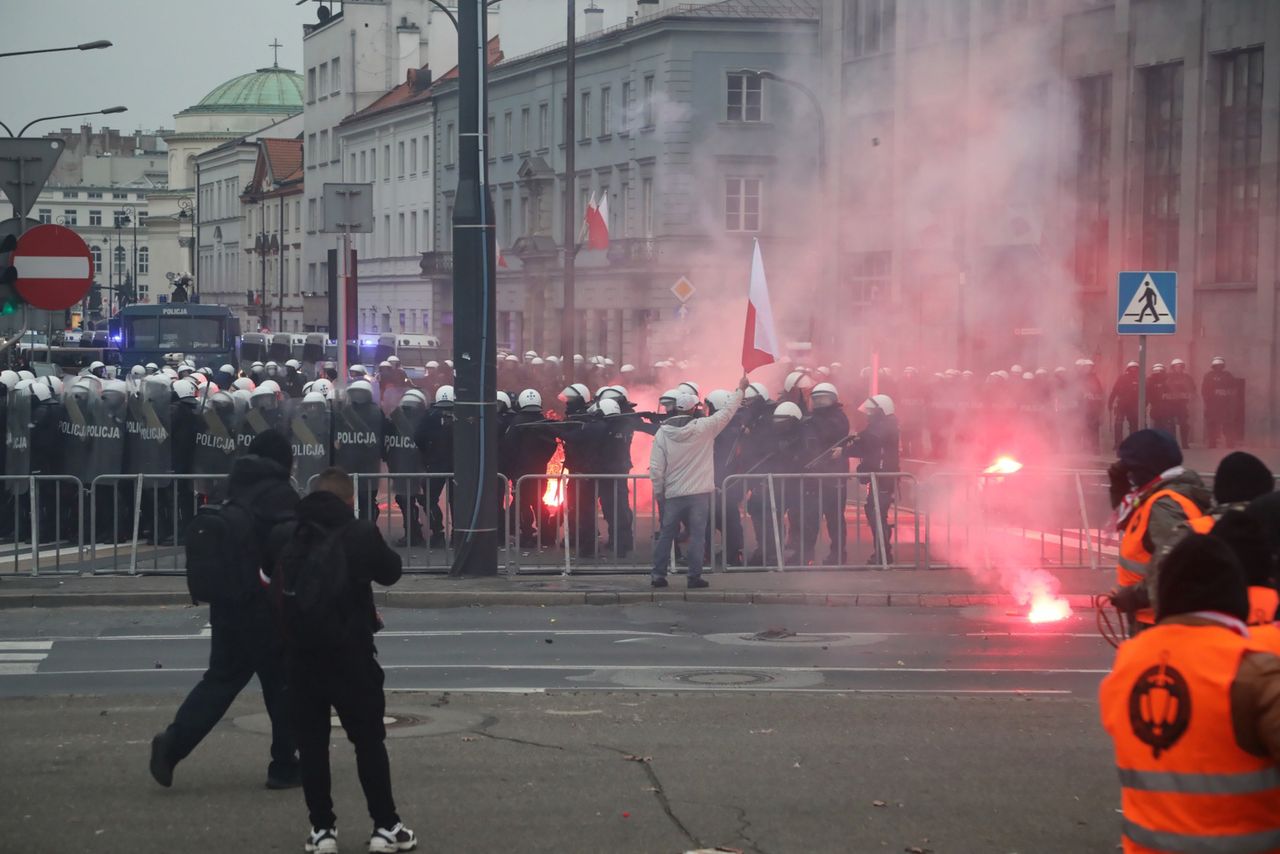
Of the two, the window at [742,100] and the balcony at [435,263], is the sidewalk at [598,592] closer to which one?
the window at [742,100]

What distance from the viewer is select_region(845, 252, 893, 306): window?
1411 inches

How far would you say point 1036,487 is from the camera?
595 inches

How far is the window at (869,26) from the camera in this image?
112ft

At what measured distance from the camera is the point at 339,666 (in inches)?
244

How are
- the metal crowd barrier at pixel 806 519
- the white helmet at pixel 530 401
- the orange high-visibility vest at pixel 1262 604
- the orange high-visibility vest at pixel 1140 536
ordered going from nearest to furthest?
the orange high-visibility vest at pixel 1262 604
the orange high-visibility vest at pixel 1140 536
the metal crowd barrier at pixel 806 519
the white helmet at pixel 530 401

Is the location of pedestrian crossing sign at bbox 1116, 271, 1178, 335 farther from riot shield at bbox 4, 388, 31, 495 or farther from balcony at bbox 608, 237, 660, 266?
Result: balcony at bbox 608, 237, 660, 266

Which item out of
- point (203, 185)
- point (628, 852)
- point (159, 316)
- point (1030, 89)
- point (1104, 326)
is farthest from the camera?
point (203, 185)

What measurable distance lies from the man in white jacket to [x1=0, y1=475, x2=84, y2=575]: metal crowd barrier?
5.09 metres

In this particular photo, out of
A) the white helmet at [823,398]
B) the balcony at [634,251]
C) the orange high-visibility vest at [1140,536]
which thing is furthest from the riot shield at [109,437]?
the balcony at [634,251]

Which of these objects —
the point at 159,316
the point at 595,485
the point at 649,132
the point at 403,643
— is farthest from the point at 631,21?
the point at 403,643

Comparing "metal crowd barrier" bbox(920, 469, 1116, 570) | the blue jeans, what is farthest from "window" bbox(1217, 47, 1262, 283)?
the blue jeans

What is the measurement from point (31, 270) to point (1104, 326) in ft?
78.4

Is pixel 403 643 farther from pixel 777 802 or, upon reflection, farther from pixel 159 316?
pixel 159 316

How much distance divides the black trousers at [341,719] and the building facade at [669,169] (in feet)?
107
